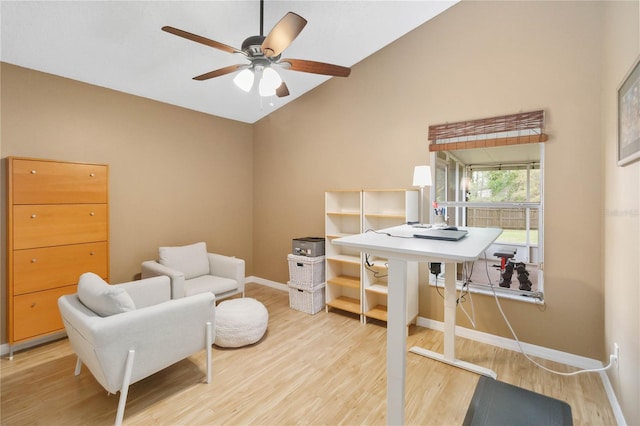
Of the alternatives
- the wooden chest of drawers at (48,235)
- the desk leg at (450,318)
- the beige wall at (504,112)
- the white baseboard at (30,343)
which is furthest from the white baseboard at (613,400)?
the white baseboard at (30,343)

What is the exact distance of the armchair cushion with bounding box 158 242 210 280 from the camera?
343 cm

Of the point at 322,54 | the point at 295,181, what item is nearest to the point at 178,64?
the point at 322,54

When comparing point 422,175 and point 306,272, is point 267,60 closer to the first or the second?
point 422,175

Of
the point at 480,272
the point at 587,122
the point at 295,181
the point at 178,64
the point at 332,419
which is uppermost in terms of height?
the point at 178,64

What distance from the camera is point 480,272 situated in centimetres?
298

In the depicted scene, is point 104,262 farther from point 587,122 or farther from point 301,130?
point 587,122

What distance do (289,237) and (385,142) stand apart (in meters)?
1.92

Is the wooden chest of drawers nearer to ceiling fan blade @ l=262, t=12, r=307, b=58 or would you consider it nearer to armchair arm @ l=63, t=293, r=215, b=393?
armchair arm @ l=63, t=293, r=215, b=393

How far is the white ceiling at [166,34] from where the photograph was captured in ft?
7.32

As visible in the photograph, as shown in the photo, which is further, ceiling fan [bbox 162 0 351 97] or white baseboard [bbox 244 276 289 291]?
white baseboard [bbox 244 276 289 291]

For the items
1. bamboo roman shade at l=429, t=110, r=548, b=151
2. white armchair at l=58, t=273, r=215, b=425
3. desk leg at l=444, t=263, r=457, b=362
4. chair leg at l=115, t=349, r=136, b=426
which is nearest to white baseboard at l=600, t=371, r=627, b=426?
desk leg at l=444, t=263, r=457, b=362

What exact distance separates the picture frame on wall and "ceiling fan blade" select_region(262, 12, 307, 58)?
1.69m

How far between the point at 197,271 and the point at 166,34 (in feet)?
8.10

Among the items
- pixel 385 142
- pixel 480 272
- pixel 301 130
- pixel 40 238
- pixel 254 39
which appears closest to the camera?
pixel 254 39
